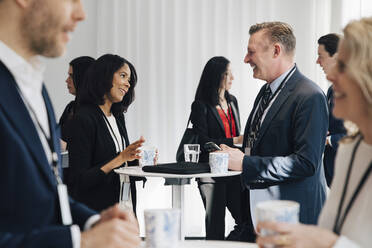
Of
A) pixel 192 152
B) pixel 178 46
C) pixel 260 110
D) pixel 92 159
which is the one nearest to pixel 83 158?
pixel 92 159

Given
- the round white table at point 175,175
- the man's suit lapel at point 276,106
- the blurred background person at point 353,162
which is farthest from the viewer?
the round white table at point 175,175

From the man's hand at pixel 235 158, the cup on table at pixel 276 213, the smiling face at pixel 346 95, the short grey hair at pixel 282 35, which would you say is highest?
the short grey hair at pixel 282 35

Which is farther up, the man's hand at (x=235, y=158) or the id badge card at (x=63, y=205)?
the id badge card at (x=63, y=205)

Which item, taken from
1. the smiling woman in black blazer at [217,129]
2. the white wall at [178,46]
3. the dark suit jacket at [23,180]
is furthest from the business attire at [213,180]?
the dark suit jacket at [23,180]

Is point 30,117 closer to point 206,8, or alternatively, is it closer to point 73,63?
point 73,63

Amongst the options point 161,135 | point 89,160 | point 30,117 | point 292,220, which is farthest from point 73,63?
point 292,220

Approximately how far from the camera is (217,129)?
4270mm

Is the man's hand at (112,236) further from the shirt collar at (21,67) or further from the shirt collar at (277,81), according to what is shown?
the shirt collar at (277,81)

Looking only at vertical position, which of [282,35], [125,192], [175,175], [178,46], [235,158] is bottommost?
[125,192]

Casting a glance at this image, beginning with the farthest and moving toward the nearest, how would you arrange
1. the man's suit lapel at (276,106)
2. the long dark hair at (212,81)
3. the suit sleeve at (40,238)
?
1. the long dark hair at (212,81)
2. the man's suit lapel at (276,106)
3. the suit sleeve at (40,238)

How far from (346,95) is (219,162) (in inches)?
68.6

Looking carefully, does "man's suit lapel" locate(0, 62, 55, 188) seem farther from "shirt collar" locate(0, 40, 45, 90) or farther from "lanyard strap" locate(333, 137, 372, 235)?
"lanyard strap" locate(333, 137, 372, 235)

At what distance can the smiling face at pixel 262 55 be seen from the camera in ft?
9.04

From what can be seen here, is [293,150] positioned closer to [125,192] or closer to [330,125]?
[125,192]
